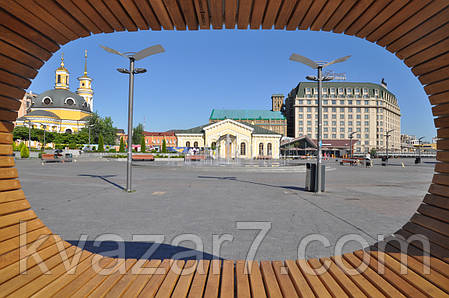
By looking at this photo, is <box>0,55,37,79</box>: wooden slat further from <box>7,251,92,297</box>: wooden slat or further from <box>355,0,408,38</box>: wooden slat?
<box>355,0,408,38</box>: wooden slat

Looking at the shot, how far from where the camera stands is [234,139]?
57.8 meters

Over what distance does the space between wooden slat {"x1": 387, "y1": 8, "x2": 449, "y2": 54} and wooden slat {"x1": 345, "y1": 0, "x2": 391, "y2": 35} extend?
1.38 feet

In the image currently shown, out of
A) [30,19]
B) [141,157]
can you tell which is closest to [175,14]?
[30,19]

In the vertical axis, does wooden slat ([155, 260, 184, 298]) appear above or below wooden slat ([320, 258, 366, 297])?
below

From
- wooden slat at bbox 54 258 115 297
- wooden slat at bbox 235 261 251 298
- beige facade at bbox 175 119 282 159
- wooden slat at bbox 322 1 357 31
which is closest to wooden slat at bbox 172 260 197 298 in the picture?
wooden slat at bbox 235 261 251 298

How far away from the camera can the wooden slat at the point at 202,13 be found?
254 cm

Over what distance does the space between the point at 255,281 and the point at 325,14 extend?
106 inches

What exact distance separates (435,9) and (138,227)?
5925mm

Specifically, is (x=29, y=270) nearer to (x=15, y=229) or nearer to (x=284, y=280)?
(x=15, y=229)

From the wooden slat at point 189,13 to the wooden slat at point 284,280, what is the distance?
106 inches

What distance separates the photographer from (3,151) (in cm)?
297

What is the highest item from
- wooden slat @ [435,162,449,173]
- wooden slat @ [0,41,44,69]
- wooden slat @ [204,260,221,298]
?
wooden slat @ [0,41,44,69]

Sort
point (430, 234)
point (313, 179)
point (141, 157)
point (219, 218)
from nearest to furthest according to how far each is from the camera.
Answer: point (430, 234)
point (219, 218)
point (313, 179)
point (141, 157)

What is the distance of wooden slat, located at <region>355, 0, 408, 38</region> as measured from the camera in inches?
98.1
